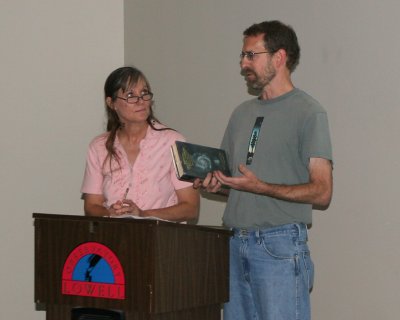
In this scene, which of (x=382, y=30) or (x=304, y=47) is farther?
(x=304, y=47)

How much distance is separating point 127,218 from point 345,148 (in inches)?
45.3

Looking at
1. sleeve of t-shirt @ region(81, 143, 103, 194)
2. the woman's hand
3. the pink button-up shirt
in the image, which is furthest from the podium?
sleeve of t-shirt @ region(81, 143, 103, 194)

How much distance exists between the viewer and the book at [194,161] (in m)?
3.16

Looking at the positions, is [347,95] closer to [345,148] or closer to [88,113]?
[345,148]

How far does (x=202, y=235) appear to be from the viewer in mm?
3268

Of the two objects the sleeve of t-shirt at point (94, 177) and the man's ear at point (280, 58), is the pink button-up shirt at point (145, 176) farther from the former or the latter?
the man's ear at point (280, 58)

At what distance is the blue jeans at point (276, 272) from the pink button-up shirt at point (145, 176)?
17.2 inches

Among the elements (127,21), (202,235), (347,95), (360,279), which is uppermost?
(127,21)

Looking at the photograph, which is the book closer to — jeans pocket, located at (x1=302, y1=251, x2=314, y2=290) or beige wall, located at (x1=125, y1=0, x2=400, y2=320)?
jeans pocket, located at (x1=302, y1=251, x2=314, y2=290)

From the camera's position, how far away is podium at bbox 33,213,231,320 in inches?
118

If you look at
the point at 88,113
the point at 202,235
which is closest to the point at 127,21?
the point at 88,113

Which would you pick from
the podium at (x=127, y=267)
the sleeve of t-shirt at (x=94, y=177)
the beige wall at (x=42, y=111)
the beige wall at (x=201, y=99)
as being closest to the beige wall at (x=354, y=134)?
the beige wall at (x=201, y=99)

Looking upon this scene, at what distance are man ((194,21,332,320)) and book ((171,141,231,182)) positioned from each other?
51mm

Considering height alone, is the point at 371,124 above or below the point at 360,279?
above
